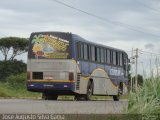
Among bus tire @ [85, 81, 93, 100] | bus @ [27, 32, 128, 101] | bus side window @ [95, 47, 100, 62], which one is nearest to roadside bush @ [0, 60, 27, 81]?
bus side window @ [95, 47, 100, 62]

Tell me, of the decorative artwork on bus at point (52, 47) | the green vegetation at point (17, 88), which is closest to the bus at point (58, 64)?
the decorative artwork on bus at point (52, 47)

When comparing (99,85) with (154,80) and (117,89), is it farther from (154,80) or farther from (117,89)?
(154,80)

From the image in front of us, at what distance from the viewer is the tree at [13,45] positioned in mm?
90562

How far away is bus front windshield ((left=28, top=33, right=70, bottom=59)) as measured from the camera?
29641mm

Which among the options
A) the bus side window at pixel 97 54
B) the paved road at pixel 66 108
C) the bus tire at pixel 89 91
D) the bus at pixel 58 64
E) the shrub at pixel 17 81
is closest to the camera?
the paved road at pixel 66 108

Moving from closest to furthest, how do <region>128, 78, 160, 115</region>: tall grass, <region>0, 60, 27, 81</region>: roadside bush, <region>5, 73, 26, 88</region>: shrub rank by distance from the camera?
<region>128, 78, 160, 115</region>: tall grass, <region>5, 73, 26, 88</region>: shrub, <region>0, 60, 27, 81</region>: roadside bush

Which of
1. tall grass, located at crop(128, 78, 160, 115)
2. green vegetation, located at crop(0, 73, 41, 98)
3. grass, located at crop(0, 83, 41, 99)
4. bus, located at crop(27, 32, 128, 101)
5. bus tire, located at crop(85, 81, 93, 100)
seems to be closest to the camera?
tall grass, located at crop(128, 78, 160, 115)

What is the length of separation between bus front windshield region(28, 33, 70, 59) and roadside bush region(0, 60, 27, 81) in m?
55.2

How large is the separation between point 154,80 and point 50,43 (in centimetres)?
1847

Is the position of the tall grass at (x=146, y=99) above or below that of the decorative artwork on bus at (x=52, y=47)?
below

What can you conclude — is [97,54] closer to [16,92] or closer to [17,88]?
[16,92]

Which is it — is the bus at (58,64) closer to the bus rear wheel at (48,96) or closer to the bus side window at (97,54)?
the bus rear wheel at (48,96)

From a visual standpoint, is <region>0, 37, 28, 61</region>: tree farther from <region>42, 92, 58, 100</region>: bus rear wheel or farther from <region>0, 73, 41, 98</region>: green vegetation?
<region>42, 92, 58, 100</region>: bus rear wheel

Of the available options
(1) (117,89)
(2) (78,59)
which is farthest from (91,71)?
(1) (117,89)
